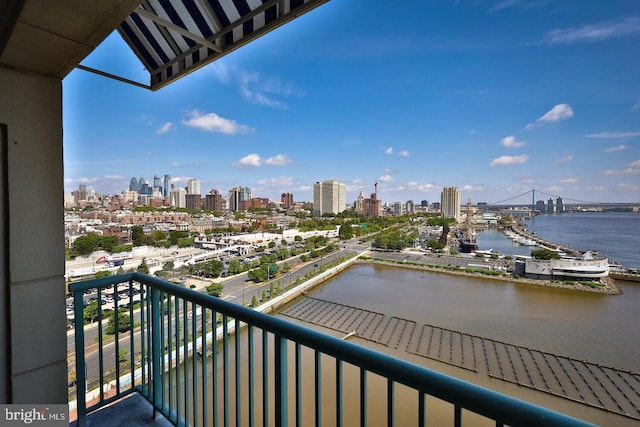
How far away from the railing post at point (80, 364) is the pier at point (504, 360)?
9062 mm

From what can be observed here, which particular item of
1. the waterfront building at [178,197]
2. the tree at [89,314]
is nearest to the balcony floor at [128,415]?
the tree at [89,314]

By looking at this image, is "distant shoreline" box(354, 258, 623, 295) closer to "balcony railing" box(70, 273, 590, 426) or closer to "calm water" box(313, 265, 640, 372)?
"calm water" box(313, 265, 640, 372)

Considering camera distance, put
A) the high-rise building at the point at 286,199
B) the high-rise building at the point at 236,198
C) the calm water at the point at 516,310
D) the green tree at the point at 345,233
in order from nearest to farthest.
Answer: the calm water at the point at 516,310, the green tree at the point at 345,233, the high-rise building at the point at 236,198, the high-rise building at the point at 286,199

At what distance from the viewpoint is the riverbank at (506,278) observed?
15702 millimetres

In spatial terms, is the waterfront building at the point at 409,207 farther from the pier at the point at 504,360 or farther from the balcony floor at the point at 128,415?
the balcony floor at the point at 128,415

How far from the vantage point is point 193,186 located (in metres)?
48.6

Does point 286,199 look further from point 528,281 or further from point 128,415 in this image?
point 128,415

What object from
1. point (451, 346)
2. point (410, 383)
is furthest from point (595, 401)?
point (410, 383)

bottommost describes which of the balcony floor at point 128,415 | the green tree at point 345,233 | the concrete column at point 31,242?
the green tree at point 345,233

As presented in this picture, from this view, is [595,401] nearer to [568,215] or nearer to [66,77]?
[66,77]

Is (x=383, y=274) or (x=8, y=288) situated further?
(x=383, y=274)

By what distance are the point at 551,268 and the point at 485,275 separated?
3.49 m

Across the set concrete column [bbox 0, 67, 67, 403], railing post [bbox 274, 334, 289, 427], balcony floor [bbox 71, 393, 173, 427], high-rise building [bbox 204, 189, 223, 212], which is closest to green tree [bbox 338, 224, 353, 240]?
high-rise building [bbox 204, 189, 223, 212]

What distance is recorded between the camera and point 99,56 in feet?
3.93
